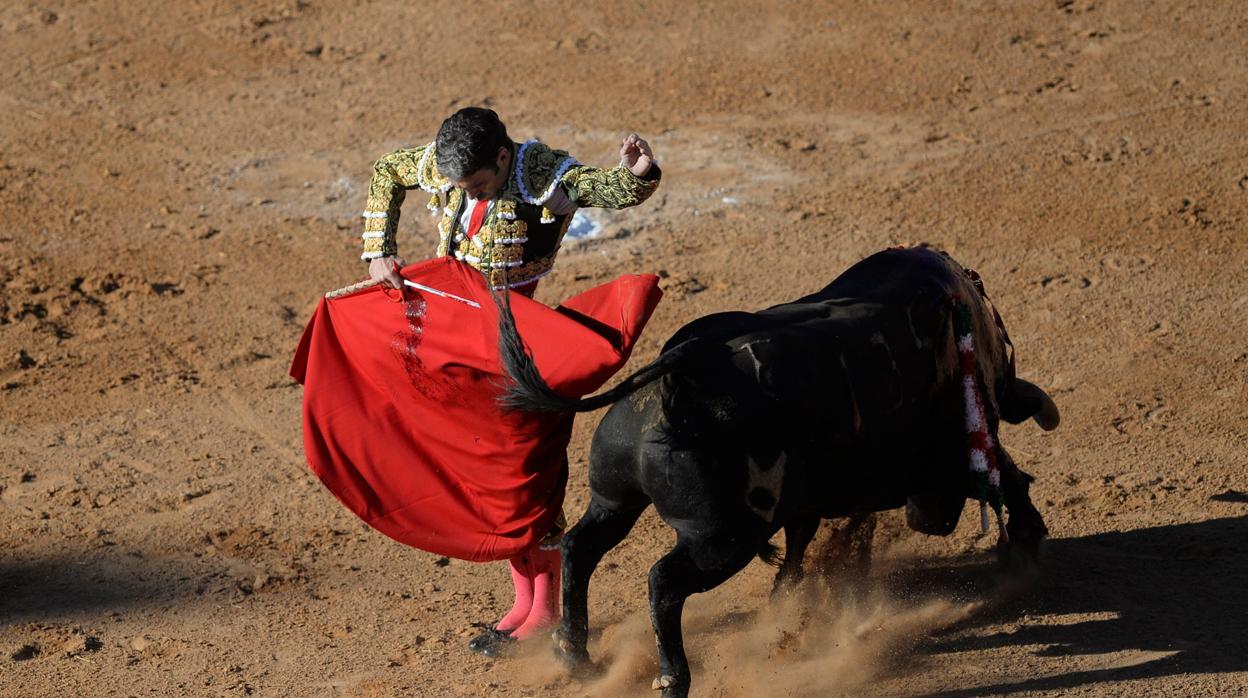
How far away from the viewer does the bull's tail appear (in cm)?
464

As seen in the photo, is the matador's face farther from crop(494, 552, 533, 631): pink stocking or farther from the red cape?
crop(494, 552, 533, 631): pink stocking

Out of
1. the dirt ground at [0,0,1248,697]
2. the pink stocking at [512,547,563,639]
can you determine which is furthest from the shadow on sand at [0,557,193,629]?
the pink stocking at [512,547,563,639]

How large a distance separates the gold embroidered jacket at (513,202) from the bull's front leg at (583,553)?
2.76 ft

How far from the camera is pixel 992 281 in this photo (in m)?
8.47

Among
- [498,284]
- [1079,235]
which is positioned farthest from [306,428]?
[1079,235]

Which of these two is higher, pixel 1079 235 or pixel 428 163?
Answer: pixel 428 163

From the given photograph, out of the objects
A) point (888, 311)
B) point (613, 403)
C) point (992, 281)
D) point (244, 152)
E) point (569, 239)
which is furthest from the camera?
point (244, 152)

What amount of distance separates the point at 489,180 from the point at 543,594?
148 centimetres

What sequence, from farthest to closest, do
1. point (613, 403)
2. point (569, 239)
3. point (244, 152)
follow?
point (244, 152)
point (569, 239)
point (613, 403)

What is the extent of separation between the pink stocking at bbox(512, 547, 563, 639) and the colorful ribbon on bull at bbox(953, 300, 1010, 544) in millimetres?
1469

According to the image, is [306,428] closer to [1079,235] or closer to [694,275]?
[694,275]

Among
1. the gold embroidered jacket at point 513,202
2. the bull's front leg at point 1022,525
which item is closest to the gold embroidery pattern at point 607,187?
the gold embroidered jacket at point 513,202

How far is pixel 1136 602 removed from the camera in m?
5.86

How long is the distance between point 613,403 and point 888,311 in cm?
101
